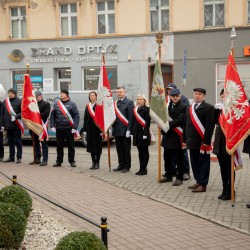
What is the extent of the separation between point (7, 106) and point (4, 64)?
15.5 m

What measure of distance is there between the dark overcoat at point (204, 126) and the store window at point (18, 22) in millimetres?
20063

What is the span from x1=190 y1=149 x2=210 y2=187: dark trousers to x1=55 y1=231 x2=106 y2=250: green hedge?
4.20 metres

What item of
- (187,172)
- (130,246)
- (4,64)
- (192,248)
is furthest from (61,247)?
(4,64)

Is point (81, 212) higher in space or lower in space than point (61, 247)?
lower

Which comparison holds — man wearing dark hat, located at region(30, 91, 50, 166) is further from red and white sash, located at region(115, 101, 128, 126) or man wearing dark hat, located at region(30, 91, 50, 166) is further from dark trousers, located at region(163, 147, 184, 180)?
dark trousers, located at region(163, 147, 184, 180)

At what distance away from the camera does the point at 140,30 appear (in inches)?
969

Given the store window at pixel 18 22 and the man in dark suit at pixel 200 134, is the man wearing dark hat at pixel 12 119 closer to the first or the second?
the man in dark suit at pixel 200 134

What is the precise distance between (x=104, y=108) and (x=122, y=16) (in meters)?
15.1

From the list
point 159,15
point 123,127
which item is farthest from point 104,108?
point 159,15

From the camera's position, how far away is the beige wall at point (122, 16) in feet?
77.3

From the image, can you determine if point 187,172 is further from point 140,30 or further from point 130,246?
point 140,30

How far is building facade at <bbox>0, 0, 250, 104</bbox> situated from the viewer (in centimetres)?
2375

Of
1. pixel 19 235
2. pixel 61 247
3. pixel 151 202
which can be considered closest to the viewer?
pixel 61 247

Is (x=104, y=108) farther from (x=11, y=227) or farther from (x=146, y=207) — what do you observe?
(x=11, y=227)
